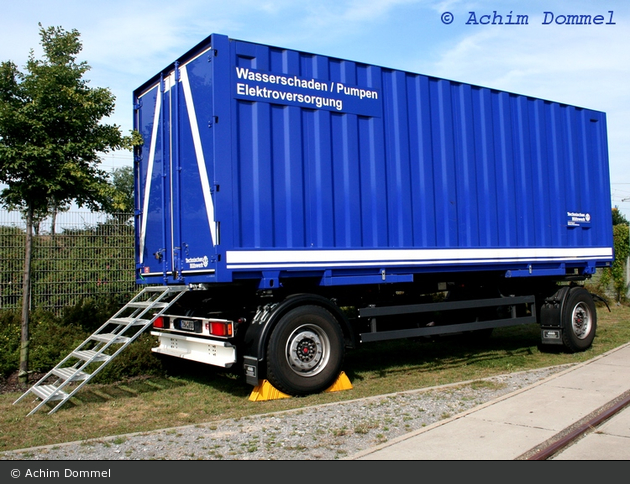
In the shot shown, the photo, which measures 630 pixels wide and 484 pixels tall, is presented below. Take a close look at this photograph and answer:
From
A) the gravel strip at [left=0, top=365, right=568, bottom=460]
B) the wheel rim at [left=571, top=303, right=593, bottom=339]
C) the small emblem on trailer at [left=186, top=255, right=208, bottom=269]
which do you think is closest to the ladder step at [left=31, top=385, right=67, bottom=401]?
the gravel strip at [left=0, top=365, right=568, bottom=460]

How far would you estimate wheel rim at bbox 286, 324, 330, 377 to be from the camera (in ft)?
22.5

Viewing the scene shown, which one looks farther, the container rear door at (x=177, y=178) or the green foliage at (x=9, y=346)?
the green foliage at (x=9, y=346)

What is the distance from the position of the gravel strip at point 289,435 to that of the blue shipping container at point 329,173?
1570 mm

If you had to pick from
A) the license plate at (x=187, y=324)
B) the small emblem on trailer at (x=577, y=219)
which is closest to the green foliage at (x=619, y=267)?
the small emblem on trailer at (x=577, y=219)

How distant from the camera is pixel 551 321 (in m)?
9.87

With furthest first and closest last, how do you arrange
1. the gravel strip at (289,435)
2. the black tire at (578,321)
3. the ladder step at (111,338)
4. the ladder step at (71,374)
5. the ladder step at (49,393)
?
the black tire at (578,321) < the ladder step at (111,338) < the ladder step at (71,374) < the ladder step at (49,393) < the gravel strip at (289,435)

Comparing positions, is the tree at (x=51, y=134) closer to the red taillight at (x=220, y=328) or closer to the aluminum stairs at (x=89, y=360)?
the aluminum stairs at (x=89, y=360)

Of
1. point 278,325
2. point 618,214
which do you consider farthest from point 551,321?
point 618,214

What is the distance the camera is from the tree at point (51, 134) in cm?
755

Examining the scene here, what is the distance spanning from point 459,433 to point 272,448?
160cm

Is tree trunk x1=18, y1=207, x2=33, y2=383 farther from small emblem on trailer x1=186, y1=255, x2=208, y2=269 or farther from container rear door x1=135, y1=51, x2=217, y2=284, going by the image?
small emblem on trailer x1=186, y1=255, x2=208, y2=269

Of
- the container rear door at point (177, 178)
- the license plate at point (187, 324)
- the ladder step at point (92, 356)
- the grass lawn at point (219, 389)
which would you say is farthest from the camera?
the license plate at point (187, 324)

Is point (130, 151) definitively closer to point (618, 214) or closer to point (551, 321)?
point (551, 321)
